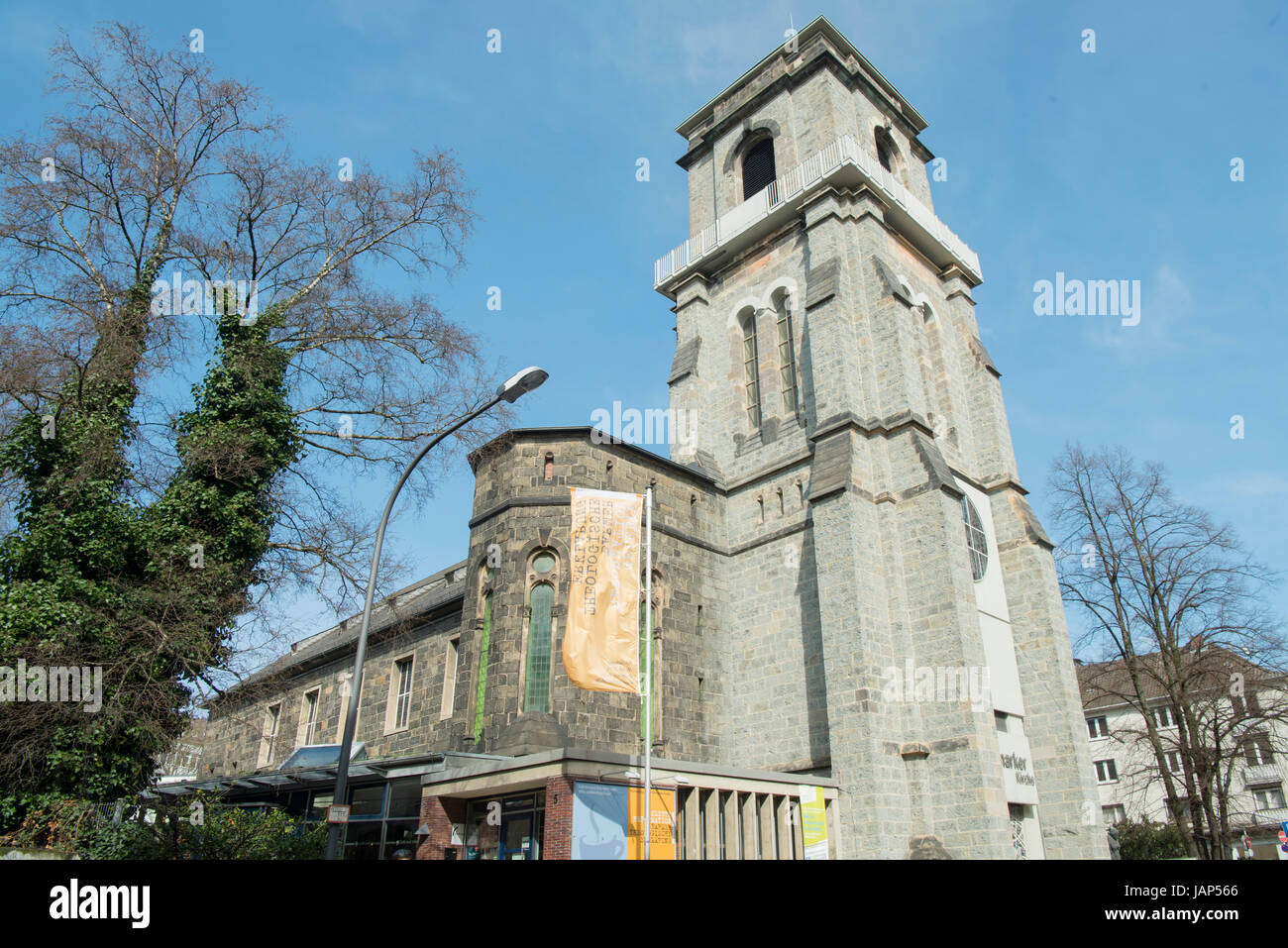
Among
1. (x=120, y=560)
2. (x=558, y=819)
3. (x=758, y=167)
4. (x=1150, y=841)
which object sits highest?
(x=758, y=167)

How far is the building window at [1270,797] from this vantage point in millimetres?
40575

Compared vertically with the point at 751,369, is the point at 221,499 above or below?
below

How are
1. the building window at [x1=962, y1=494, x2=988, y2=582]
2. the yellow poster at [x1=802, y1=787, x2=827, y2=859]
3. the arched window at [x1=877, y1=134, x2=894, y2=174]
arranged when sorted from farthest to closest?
the arched window at [x1=877, y1=134, x2=894, y2=174] < the building window at [x1=962, y1=494, x2=988, y2=582] < the yellow poster at [x1=802, y1=787, x2=827, y2=859]

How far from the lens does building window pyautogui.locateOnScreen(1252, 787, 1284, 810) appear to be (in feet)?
133

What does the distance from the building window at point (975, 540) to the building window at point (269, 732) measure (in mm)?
26083

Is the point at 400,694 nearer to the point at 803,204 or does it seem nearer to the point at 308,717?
the point at 308,717

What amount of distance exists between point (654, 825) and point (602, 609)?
373 centimetres

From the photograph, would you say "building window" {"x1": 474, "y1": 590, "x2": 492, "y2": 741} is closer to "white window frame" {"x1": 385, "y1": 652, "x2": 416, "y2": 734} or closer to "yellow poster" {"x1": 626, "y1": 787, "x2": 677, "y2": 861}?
"yellow poster" {"x1": 626, "y1": 787, "x2": 677, "y2": 861}

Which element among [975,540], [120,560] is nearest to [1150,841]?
[975,540]

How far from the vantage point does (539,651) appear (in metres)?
17.5

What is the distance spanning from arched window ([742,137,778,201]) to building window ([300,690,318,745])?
2410 centimetres

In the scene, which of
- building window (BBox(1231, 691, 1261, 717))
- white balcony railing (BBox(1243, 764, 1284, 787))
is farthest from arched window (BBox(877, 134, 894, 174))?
white balcony railing (BBox(1243, 764, 1284, 787))

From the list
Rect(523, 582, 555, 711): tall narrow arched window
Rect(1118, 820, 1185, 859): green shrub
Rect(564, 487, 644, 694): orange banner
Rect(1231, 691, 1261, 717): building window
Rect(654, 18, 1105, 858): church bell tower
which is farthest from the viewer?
Rect(1118, 820, 1185, 859): green shrub

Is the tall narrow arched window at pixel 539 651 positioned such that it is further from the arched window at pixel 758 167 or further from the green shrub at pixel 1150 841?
the green shrub at pixel 1150 841
